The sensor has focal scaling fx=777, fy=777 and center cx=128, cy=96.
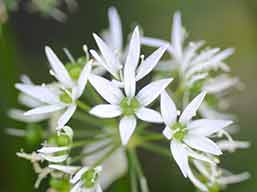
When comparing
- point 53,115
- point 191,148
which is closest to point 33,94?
point 53,115

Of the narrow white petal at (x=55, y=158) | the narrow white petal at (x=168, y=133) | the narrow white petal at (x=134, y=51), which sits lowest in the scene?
the narrow white petal at (x=168, y=133)

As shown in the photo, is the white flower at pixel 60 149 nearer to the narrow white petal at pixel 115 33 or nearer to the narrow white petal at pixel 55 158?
the narrow white petal at pixel 55 158

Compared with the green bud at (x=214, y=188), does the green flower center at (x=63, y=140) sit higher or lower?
higher

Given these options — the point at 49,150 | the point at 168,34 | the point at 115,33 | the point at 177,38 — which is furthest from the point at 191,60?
the point at 168,34

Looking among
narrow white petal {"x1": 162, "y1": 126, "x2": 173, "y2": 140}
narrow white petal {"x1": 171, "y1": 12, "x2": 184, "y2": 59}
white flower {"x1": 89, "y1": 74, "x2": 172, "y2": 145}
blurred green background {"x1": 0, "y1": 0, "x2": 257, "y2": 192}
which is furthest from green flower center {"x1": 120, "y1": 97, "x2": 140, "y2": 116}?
blurred green background {"x1": 0, "y1": 0, "x2": 257, "y2": 192}

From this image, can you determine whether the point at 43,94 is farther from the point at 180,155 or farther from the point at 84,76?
the point at 180,155

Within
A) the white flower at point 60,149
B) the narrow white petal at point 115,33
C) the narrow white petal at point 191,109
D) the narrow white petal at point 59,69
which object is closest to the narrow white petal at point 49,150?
the white flower at point 60,149

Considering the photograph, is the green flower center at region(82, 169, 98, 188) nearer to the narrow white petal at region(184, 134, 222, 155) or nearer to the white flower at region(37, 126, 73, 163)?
the white flower at region(37, 126, 73, 163)
